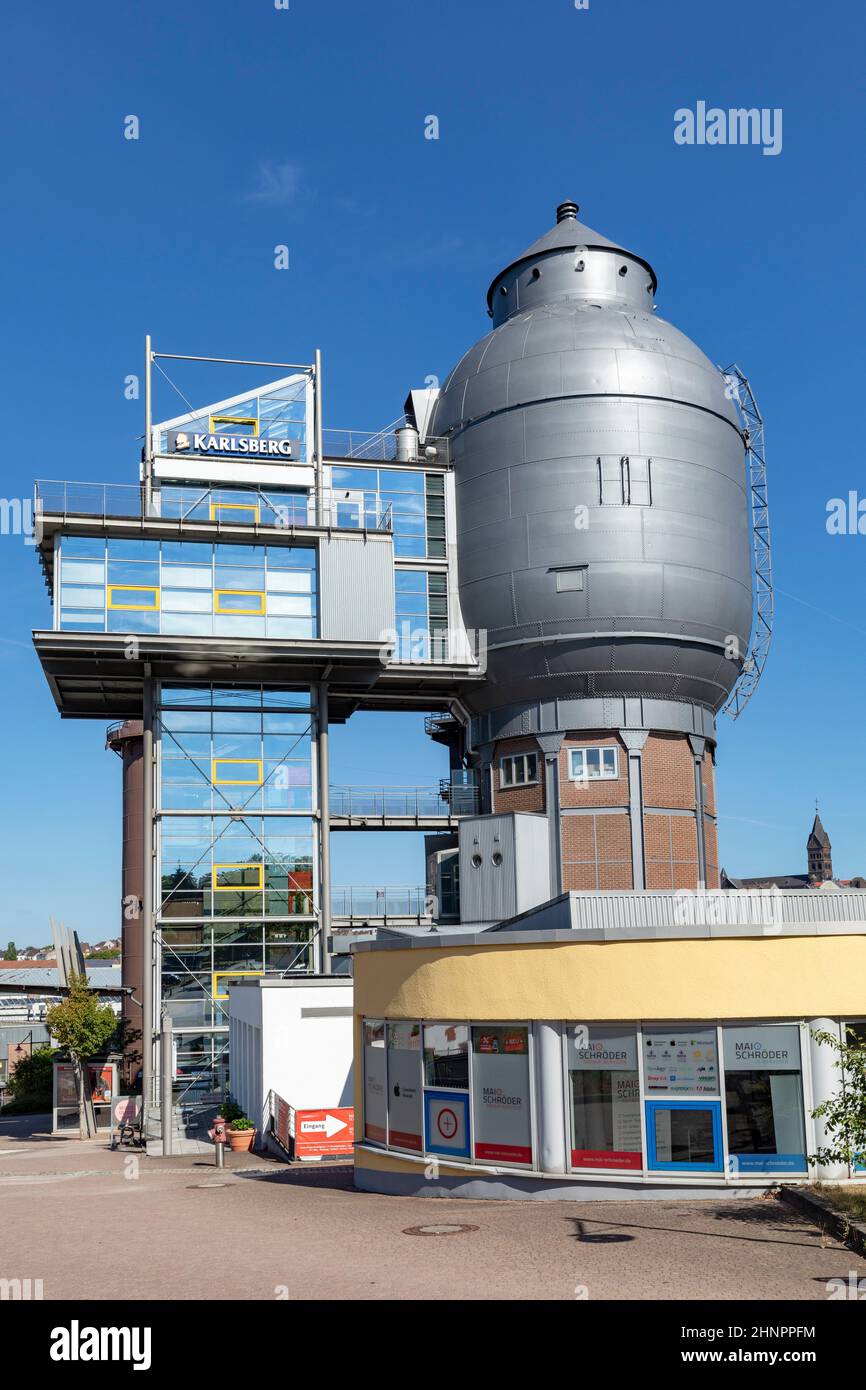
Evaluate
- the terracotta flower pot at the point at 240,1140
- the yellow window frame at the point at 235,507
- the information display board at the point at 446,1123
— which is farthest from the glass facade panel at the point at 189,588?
the information display board at the point at 446,1123

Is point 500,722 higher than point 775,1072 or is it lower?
higher

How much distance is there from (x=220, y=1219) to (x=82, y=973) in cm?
3773

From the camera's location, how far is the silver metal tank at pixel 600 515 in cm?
4506

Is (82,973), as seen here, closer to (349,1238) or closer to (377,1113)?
(377,1113)

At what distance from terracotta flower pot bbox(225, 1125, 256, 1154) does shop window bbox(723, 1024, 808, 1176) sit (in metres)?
20.3

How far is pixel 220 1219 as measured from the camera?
1781 centimetres

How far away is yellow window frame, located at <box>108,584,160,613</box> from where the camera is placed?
4416cm

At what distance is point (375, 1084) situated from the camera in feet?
68.7

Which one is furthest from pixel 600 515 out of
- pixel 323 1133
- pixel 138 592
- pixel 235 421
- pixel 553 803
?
pixel 323 1133

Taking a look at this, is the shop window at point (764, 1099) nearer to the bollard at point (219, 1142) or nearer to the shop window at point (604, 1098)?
the shop window at point (604, 1098)

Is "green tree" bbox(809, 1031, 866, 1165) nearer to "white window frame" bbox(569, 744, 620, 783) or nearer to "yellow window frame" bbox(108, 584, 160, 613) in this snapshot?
"white window frame" bbox(569, 744, 620, 783)

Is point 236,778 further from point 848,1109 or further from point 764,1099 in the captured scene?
point 848,1109

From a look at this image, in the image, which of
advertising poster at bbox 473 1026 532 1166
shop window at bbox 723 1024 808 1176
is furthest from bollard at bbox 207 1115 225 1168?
shop window at bbox 723 1024 808 1176
